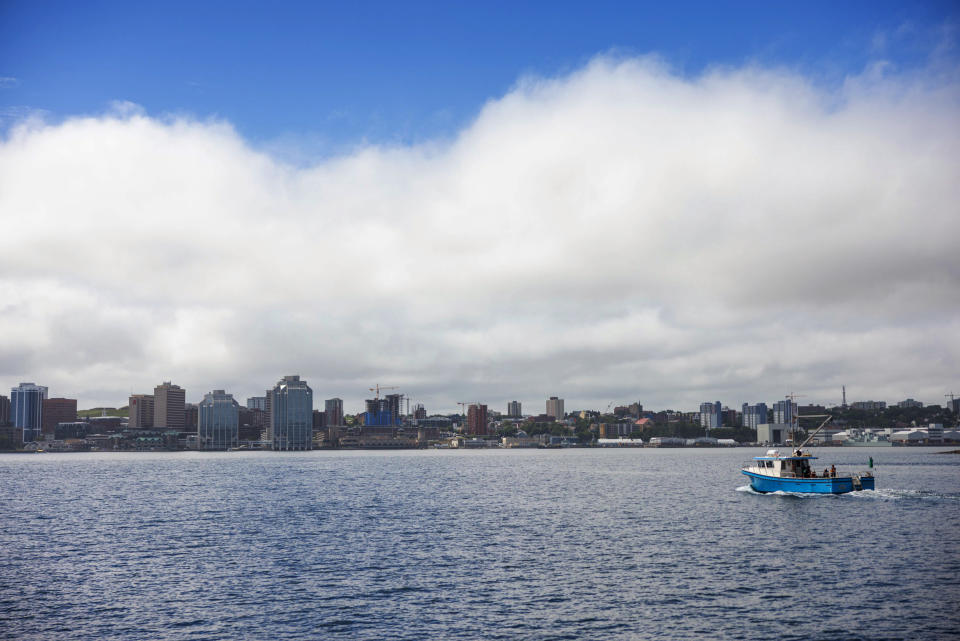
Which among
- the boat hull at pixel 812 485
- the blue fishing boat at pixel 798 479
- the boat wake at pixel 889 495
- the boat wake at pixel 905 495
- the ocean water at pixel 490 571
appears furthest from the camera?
the blue fishing boat at pixel 798 479

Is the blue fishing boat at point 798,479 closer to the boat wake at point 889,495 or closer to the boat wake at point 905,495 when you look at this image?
the boat wake at point 889,495

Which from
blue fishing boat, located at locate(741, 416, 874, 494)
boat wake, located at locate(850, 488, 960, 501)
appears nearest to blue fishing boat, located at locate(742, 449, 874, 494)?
blue fishing boat, located at locate(741, 416, 874, 494)

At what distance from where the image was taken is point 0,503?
156250 millimetres

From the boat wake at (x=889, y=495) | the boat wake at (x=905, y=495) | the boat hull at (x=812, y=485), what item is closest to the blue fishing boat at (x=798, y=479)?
the boat hull at (x=812, y=485)

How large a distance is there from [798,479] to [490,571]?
8920cm

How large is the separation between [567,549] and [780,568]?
2359 centimetres

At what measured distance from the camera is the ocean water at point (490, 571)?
57.9m

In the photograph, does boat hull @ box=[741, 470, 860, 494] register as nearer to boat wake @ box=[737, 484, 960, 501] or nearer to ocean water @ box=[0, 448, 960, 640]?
boat wake @ box=[737, 484, 960, 501]

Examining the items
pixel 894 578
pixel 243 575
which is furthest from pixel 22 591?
pixel 894 578

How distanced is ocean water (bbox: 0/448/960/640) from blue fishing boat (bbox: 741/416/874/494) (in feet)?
13.2

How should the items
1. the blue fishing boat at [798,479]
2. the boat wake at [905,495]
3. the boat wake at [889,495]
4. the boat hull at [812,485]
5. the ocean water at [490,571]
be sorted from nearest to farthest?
1. the ocean water at [490,571]
2. the boat wake at [905,495]
3. the boat wake at [889,495]
4. the boat hull at [812,485]
5. the blue fishing boat at [798,479]

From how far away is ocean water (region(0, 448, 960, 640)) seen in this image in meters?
57.9

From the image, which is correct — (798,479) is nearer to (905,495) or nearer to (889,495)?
(889,495)

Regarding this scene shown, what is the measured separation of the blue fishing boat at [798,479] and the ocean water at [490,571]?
4.02m
